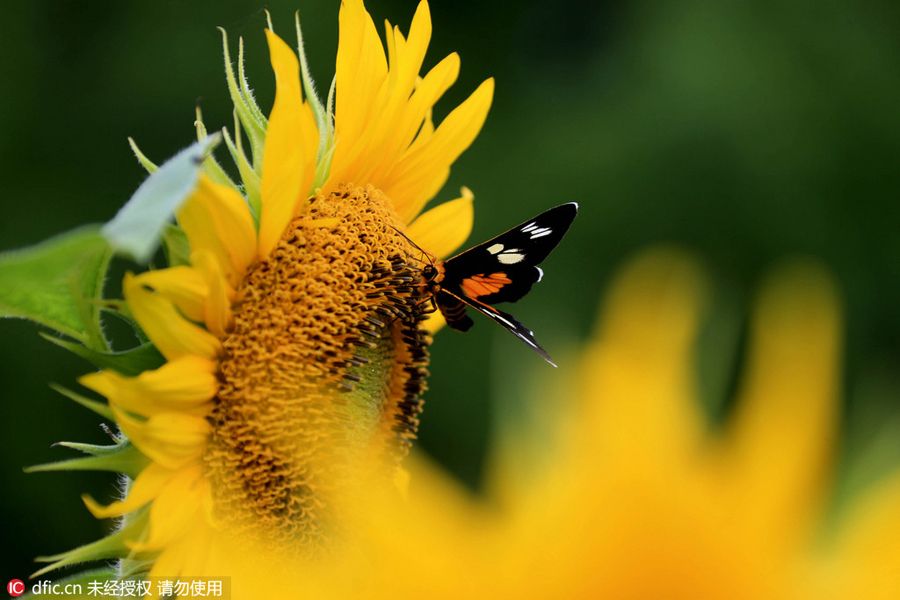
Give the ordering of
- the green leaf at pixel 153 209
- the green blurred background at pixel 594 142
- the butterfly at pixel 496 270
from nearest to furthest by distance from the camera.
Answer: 1. the green leaf at pixel 153 209
2. the butterfly at pixel 496 270
3. the green blurred background at pixel 594 142

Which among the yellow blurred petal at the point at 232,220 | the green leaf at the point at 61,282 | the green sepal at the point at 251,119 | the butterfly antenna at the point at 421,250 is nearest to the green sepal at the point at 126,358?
the green leaf at the point at 61,282

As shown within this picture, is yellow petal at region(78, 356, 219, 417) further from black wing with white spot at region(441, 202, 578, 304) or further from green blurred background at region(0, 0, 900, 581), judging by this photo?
green blurred background at region(0, 0, 900, 581)

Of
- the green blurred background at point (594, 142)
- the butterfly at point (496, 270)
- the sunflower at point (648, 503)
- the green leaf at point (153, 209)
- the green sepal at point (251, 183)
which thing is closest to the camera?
→ the sunflower at point (648, 503)

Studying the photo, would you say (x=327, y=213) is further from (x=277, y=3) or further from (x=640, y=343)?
(x=277, y=3)

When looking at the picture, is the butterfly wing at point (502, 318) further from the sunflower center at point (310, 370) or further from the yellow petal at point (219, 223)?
the yellow petal at point (219, 223)

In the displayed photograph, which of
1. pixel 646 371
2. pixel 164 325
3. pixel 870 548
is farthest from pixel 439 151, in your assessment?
pixel 870 548

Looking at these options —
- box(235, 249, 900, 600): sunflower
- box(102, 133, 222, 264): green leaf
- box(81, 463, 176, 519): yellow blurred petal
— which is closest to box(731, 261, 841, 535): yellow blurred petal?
box(235, 249, 900, 600): sunflower
